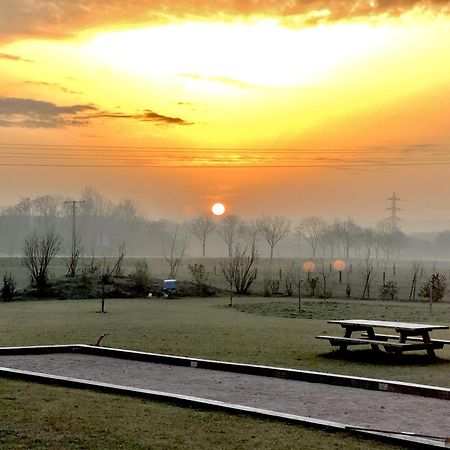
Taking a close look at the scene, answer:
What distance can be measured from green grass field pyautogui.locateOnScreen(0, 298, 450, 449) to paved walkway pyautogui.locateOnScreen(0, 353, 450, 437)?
914 millimetres

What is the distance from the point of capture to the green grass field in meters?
6.85

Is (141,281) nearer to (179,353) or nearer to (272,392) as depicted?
(179,353)

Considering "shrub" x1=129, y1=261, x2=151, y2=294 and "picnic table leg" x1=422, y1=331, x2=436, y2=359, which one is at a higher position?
"shrub" x1=129, y1=261, x2=151, y2=294

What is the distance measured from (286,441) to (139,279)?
27421 millimetres

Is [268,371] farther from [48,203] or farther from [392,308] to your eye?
[48,203]

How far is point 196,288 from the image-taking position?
34.6m

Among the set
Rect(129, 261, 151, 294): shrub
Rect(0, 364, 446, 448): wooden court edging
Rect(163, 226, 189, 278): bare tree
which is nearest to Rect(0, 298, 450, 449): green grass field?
Rect(0, 364, 446, 448): wooden court edging

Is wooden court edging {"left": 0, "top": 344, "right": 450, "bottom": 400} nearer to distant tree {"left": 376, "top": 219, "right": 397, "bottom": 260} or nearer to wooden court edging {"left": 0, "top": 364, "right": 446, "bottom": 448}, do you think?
wooden court edging {"left": 0, "top": 364, "right": 446, "bottom": 448}

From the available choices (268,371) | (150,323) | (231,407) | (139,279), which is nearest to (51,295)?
(139,279)

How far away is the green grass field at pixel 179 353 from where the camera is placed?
6.85 metres

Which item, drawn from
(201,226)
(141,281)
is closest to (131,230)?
(201,226)

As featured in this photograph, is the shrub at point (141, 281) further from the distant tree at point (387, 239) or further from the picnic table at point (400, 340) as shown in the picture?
the distant tree at point (387, 239)

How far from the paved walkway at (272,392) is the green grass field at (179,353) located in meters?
0.91

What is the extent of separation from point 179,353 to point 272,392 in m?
4.23
